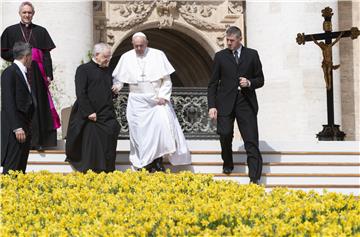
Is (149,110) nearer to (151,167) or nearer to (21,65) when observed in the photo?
(151,167)

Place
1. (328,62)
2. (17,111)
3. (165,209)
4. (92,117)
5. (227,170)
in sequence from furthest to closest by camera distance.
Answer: (328,62) < (227,170) < (92,117) < (17,111) < (165,209)

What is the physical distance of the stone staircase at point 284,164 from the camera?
11.8 m

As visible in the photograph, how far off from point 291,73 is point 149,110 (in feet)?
30.3

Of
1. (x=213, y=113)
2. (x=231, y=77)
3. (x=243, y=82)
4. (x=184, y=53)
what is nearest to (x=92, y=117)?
(x=213, y=113)

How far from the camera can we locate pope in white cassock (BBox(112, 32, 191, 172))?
11156 mm

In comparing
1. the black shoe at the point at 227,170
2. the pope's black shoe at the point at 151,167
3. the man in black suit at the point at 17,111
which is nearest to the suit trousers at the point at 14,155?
the man in black suit at the point at 17,111

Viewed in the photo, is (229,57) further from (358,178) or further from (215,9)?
(215,9)

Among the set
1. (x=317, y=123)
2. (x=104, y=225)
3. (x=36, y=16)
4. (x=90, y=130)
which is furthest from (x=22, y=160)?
(x=317, y=123)

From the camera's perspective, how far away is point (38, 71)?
39.5 ft

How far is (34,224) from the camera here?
19.6 ft

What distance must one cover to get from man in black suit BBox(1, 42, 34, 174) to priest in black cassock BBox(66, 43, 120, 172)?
4.60 feet

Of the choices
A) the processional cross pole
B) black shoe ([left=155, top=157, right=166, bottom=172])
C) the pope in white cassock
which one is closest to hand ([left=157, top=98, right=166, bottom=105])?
the pope in white cassock

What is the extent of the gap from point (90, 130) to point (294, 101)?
31.9 feet

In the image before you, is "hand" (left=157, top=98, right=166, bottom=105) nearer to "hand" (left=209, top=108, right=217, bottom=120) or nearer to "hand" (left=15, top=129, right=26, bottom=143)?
"hand" (left=209, top=108, right=217, bottom=120)
